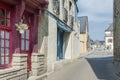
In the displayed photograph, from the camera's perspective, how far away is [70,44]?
2480 cm

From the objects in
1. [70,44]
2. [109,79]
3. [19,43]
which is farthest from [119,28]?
[19,43]

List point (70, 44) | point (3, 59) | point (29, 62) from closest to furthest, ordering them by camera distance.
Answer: point (3, 59) < point (29, 62) < point (70, 44)

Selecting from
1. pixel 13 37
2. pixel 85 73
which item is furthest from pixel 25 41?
pixel 85 73

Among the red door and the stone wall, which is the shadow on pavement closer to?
the red door

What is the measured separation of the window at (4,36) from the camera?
33.1 feet

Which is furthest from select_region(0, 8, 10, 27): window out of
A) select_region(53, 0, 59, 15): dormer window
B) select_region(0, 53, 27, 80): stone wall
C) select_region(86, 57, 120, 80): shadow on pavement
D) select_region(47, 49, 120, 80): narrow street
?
select_region(53, 0, 59, 15): dormer window

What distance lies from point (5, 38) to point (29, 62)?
2.29 m

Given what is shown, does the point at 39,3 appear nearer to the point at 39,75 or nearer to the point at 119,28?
the point at 39,75

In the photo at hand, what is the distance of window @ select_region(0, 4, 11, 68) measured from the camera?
10078mm

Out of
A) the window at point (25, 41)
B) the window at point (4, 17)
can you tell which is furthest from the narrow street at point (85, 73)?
the window at point (4, 17)

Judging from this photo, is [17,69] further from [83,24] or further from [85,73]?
[83,24]

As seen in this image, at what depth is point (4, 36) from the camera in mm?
10219

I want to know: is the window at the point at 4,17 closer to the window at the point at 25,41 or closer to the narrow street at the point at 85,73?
the window at the point at 25,41

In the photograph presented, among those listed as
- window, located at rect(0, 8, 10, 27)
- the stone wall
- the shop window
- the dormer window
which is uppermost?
the dormer window
